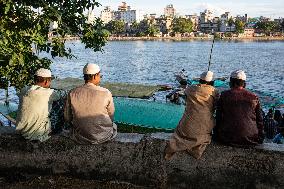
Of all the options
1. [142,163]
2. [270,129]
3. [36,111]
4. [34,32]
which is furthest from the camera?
[270,129]

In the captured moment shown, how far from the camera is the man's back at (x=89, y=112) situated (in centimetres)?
526

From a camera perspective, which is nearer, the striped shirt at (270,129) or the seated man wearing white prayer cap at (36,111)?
the seated man wearing white prayer cap at (36,111)

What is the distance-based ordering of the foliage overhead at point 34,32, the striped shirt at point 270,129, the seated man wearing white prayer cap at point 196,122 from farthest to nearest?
1. the striped shirt at point 270,129
2. the foliage overhead at point 34,32
3. the seated man wearing white prayer cap at point 196,122

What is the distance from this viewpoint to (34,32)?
7.37 metres

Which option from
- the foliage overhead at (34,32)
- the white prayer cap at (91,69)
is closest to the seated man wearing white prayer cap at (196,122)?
the white prayer cap at (91,69)

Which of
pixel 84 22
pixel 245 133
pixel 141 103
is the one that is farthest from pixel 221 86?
pixel 245 133

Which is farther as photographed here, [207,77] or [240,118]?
[207,77]

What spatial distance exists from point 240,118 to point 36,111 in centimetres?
282

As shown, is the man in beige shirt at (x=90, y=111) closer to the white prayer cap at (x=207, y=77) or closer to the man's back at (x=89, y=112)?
the man's back at (x=89, y=112)

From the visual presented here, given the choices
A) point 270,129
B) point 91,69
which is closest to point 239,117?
point 91,69

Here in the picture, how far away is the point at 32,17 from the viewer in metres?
7.44

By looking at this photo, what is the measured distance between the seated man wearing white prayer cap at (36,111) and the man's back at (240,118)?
2.41m

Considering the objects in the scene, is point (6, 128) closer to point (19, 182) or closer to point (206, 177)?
point (19, 182)

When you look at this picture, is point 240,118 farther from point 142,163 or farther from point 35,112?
point 35,112
